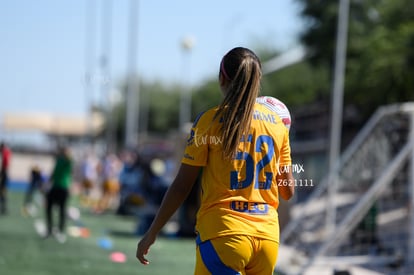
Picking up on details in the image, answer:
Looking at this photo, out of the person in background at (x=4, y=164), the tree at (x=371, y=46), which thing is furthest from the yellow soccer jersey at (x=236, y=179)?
the person in background at (x=4, y=164)

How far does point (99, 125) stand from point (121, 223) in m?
59.4

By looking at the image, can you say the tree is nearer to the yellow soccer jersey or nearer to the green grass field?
the green grass field

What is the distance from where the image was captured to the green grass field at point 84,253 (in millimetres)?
11750

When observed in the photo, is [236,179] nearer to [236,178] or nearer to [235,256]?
[236,178]

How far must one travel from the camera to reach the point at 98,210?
2667cm

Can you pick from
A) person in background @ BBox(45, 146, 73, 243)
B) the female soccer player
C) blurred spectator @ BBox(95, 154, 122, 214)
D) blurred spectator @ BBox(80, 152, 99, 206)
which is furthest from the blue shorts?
blurred spectator @ BBox(80, 152, 99, 206)

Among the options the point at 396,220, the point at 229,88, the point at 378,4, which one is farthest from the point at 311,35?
the point at 229,88

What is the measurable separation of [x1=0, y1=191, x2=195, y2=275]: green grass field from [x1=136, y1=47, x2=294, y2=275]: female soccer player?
736 centimetres

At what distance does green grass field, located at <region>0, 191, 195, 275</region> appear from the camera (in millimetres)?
11750

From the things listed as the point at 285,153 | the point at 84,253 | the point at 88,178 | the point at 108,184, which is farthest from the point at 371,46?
the point at 285,153

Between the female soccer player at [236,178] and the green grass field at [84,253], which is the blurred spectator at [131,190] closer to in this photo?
the green grass field at [84,253]

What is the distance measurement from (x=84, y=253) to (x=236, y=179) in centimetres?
1032

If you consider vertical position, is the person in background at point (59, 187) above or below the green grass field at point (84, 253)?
above

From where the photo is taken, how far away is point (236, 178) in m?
3.99
